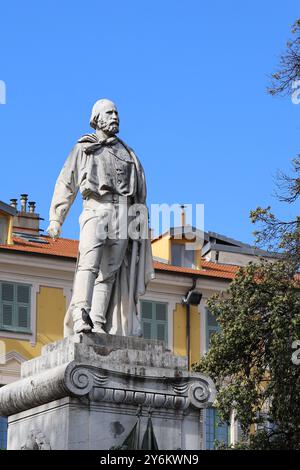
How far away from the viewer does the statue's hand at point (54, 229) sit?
757 inches

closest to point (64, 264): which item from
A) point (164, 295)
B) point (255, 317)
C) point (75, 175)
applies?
point (164, 295)

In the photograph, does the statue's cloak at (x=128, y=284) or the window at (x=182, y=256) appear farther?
the window at (x=182, y=256)

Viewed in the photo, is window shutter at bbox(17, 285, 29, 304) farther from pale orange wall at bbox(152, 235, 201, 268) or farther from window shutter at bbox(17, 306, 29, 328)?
pale orange wall at bbox(152, 235, 201, 268)

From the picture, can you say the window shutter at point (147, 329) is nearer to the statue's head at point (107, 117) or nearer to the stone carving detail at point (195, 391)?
the statue's head at point (107, 117)

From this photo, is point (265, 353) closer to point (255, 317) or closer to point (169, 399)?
point (255, 317)

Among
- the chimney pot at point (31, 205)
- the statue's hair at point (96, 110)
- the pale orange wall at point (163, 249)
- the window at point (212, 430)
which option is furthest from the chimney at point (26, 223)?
the statue's hair at point (96, 110)

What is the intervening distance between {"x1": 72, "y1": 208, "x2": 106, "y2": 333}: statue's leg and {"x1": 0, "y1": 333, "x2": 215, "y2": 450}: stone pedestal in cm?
53

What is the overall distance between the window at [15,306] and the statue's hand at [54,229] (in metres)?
28.4

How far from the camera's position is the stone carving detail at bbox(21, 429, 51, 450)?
18002 mm

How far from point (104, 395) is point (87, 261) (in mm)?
1734

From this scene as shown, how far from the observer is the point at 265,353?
108 ft

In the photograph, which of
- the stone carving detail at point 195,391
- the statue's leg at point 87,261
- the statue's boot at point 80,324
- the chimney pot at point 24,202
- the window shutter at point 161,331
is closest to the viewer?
the statue's boot at point 80,324

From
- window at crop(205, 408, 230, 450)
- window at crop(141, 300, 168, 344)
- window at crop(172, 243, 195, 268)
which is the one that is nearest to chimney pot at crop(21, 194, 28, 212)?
window at crop(172, 243, 195, 268)

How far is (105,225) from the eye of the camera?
749 inches
